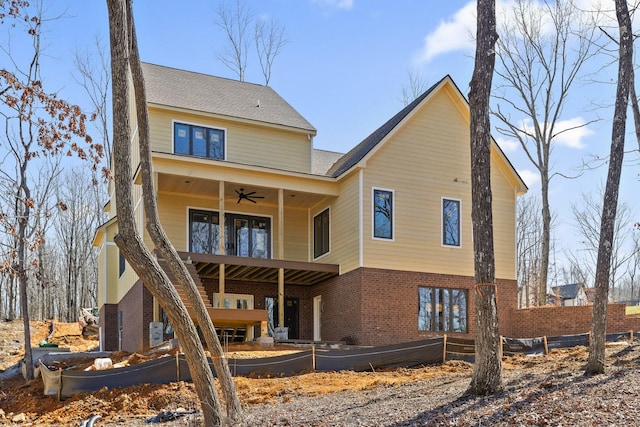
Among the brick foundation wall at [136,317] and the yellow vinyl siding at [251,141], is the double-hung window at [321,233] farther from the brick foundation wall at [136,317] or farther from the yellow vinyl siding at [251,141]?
the brick foundation wall at [136,317]

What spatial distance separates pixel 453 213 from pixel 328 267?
427 centimetres

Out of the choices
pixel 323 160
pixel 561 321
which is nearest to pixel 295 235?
pixel 323 160

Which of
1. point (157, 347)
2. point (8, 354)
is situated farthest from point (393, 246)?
point (8, 354)

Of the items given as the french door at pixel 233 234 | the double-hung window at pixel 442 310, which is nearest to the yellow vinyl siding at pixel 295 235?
the french door at pixel 233 234

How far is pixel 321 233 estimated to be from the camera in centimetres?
2308

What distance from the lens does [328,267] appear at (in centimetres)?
2130

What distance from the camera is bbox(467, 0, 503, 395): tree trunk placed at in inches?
412

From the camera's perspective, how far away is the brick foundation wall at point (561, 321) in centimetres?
2047

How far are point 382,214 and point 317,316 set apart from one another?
4.54m

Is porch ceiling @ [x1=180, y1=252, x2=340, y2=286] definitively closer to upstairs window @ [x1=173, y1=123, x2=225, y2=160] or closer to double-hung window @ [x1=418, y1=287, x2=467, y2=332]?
double-hung window @ [x1=418, y1=287, x2=467, y2=332]

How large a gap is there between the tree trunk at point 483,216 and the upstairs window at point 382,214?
946 centimetres

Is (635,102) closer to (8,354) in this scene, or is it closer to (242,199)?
(242,199)

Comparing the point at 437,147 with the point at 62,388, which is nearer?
the point at 62,388

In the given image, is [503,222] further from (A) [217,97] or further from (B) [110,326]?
(B) [110,326]
